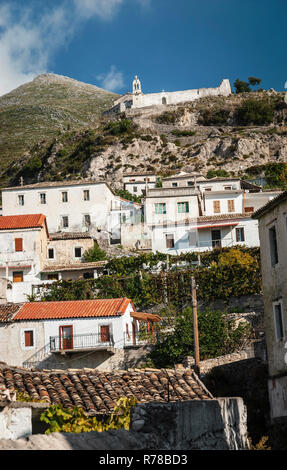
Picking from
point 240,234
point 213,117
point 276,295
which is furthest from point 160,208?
point 213,117

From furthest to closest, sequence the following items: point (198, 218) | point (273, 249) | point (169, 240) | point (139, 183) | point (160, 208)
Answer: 1. point (139, 183)
2. point (160, 208)
3. point (198, 218)
4. point (169, 240)
5. point (273, 249)

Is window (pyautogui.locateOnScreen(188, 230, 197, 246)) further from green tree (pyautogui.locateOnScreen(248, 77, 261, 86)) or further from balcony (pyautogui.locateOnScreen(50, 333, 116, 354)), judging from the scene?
green tree (pyautogui.locateOnScreen(248, 77, 261, 86))

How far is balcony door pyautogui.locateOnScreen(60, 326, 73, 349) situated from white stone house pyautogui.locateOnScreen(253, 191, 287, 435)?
14.9 meters

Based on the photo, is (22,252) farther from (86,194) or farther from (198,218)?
(198,218)

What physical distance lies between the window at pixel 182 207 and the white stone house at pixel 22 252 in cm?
1386

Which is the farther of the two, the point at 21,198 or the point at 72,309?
the point at 21,198

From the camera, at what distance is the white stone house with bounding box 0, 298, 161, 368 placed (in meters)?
34.2

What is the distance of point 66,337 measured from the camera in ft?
115

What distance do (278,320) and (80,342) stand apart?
15.6 m

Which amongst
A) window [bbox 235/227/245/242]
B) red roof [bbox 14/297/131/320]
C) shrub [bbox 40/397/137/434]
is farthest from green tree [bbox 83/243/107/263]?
shrub [bbox 40/397/137/434]

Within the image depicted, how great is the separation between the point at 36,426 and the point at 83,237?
45.0 m

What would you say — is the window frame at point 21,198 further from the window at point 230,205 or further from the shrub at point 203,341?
the shrub at point 203,341
